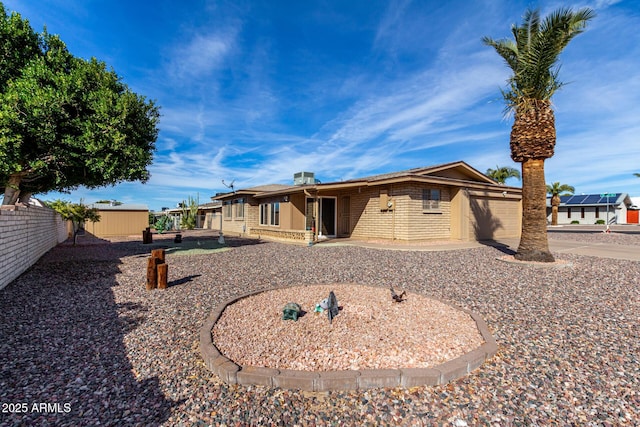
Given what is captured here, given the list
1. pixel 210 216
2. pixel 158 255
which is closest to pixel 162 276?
pixel 158 255

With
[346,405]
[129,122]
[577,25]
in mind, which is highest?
[577,25]

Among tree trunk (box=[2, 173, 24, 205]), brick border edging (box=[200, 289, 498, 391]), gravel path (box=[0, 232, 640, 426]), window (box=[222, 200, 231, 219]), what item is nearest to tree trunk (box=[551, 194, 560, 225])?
gravel path (box=[0, 232, 640, 426])

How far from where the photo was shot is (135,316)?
15.0 ft

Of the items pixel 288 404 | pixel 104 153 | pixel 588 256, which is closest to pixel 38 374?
pixel 288 404

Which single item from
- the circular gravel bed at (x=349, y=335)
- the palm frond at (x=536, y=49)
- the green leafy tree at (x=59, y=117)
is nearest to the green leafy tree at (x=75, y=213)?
the green leafy tree at (x=59, y=117)

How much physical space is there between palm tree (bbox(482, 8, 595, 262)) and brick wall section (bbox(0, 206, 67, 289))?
12993mm

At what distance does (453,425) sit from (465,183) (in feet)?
46.0

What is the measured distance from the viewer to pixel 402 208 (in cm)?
1366

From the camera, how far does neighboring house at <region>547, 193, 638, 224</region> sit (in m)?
38.1

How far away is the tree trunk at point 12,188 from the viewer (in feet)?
31.2

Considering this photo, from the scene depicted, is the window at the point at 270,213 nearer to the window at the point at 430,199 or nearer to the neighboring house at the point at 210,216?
the window at the point at 430,199

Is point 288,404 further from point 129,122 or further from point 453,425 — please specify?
point 129,122

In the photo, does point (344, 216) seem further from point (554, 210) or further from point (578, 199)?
point (578, 199)

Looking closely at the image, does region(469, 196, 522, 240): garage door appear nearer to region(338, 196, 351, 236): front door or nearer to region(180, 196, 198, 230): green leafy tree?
region(338, 196, 351, 236): front door
